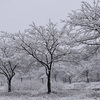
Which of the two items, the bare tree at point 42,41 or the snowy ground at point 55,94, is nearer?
the snowy ground at point 55,94

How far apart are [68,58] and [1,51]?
36.5 feet

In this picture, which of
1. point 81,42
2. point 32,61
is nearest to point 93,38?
point 81,42

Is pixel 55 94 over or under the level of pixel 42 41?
under

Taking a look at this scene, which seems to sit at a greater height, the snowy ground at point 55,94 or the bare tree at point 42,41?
the bare tree at point 42,41

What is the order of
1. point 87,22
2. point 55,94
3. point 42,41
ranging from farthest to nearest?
point 42,41
point 55,94
point 87,22

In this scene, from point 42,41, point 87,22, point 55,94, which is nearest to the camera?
point 87,22

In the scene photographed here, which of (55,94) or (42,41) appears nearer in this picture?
(55,94)

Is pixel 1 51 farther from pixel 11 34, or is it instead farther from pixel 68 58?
pixel 68 58

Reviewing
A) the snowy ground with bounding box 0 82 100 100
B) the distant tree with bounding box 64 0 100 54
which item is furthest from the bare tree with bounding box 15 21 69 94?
the distant tree with bounding box 64 0 100 54

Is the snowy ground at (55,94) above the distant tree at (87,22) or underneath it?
underneath

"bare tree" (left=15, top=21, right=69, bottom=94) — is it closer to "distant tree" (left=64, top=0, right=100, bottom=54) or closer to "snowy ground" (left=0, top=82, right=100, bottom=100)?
"snowy ground" (left=0, top=82, right=100, bottom=100)

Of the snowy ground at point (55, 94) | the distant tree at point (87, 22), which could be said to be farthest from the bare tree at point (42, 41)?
the distant tree at point (87, 22)

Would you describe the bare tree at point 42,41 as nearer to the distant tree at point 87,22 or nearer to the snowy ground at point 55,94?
the snowy ground at point 55,94

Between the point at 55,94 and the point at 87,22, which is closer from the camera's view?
the point at 87,22
